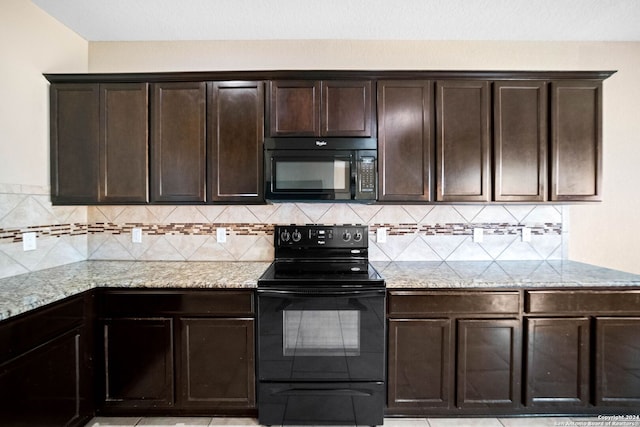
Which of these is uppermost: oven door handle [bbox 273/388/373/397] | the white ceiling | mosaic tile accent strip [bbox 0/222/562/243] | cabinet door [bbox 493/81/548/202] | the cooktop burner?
the white ceiling

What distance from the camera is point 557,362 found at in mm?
1904

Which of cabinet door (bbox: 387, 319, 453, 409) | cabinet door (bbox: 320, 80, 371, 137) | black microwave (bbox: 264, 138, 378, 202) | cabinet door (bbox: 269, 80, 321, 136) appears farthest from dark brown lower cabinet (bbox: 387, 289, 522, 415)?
cabinet door (bbox: 269, 80, 321, 136)

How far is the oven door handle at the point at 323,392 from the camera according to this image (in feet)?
6.14

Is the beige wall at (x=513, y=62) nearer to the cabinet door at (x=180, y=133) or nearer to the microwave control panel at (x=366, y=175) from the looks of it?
the cabinet door at (x=180, y=133)

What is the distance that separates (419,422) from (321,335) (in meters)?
0.85

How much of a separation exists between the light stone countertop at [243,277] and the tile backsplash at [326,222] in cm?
21

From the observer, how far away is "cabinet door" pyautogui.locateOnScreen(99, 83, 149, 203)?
2205 millimetres

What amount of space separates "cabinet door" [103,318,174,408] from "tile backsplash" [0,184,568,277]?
0.73 m

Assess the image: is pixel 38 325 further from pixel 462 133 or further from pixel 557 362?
pixel 557 362

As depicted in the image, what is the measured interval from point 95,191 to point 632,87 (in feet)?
14.5

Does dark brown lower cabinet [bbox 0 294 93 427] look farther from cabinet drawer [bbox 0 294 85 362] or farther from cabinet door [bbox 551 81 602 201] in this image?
cabinet door [bbox 551 81 602 201]

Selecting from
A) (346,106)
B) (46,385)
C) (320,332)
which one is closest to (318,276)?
(320,332)

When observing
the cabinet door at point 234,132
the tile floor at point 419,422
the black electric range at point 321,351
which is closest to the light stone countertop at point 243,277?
the black electric range at point 321,351

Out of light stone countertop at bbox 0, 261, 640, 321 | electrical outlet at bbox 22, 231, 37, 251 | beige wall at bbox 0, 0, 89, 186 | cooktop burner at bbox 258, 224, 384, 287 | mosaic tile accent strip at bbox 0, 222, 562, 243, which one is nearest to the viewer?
light stone countertop at bbox 0, 261, 640, 321
